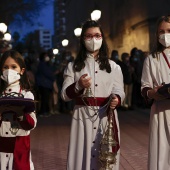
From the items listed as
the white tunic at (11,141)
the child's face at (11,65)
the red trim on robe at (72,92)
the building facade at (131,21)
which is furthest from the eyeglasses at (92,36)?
the building facade at (131,21)

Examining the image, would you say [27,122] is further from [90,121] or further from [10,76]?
[90,121]

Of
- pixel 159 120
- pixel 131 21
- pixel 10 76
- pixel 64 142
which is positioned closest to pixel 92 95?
pixel 159 120

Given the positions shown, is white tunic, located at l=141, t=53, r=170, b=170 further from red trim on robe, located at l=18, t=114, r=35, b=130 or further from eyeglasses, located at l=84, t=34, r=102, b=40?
red trim on robe, located at l=18, t=114, r=35, b=130

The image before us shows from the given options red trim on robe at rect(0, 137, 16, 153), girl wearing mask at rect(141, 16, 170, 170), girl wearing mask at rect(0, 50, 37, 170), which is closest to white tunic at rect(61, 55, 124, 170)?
girl wearing mask at rect(141, 16, 170, 170)

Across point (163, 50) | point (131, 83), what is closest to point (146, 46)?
point (131, 83)

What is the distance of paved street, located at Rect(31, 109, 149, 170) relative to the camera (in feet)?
27.7

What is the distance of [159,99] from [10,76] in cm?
151

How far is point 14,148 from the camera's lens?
197 inches

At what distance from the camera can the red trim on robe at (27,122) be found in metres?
4.87

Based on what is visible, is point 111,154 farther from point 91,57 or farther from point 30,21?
point 30,21

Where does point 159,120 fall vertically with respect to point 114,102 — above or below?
below

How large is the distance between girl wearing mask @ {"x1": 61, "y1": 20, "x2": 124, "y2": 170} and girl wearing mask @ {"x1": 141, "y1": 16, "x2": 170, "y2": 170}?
0.32m

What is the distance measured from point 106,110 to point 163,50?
89 centimetres

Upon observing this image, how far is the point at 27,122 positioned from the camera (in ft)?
16.0
